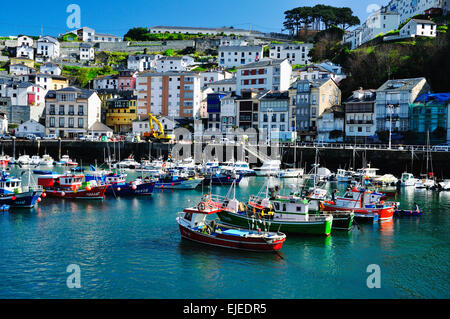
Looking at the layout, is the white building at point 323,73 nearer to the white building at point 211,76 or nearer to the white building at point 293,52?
the white building at point 211,76

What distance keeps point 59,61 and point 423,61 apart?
101989 mm

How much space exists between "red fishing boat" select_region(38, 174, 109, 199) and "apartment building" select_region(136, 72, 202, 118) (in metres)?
52.6

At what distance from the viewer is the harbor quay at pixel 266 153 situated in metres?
58.9

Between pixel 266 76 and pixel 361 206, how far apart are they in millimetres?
59800

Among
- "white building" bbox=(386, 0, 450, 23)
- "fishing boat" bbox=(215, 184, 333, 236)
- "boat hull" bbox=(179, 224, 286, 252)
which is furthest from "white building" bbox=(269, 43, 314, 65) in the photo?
"boat hull" bbox=(179, 224, 286, 252)

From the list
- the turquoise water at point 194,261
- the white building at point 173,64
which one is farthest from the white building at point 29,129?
the turquoise water at point 194,261

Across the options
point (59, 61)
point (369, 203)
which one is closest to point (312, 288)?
point (369, 203)

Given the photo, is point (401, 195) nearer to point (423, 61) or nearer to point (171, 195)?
point (171, 195)

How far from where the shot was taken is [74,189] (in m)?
42.9

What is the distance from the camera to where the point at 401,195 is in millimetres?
47125

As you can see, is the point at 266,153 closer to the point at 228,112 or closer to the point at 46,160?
the point at 228,112

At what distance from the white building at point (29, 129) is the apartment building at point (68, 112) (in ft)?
5.11

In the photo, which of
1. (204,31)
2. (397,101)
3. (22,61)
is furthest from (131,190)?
(204,31)
